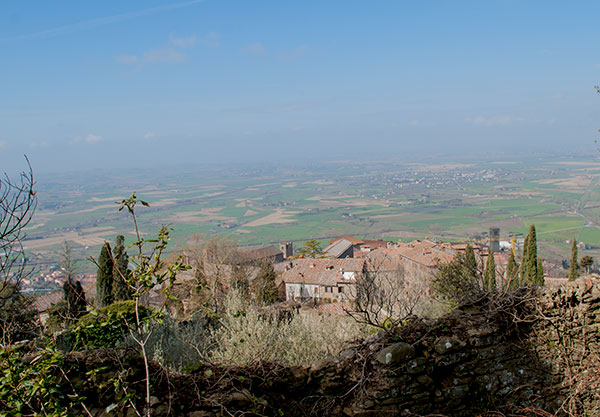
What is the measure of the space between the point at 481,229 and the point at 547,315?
2940 inches

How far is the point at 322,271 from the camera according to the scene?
1224 inches

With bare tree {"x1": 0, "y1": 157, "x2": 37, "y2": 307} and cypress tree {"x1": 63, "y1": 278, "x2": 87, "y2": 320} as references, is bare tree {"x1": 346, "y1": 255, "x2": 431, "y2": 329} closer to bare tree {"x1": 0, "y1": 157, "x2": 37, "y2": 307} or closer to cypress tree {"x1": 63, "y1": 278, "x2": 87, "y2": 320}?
cypress tree {"x1": 63, "y1": 278, "x2": 87, "y2": 320}

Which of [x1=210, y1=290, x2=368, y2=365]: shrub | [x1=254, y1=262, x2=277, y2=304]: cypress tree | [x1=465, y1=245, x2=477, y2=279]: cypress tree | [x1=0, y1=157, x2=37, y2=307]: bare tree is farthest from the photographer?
[x1=254, y1=262, x2=277, y2=304]: cypress tree

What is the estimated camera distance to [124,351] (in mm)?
4629

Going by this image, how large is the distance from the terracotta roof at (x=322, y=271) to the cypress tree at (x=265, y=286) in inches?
185

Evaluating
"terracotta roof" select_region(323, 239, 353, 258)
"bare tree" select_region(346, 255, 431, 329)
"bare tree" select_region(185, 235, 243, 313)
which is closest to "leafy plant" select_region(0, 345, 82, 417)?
"bare tree" select_region(346, 255, 431, 329)

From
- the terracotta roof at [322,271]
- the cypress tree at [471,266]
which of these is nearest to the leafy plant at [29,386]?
the cypress tree at [471,266]

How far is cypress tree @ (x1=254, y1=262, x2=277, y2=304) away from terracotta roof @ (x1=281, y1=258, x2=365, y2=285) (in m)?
4.70

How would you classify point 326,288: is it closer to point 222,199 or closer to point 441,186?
point 222,199

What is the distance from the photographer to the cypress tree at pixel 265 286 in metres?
22.4

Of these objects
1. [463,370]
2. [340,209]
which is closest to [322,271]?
[463,370]

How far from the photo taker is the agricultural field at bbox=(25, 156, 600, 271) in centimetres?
6556

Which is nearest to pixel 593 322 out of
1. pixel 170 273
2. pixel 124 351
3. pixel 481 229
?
pixel 170 273

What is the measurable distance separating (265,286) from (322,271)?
8981mm
